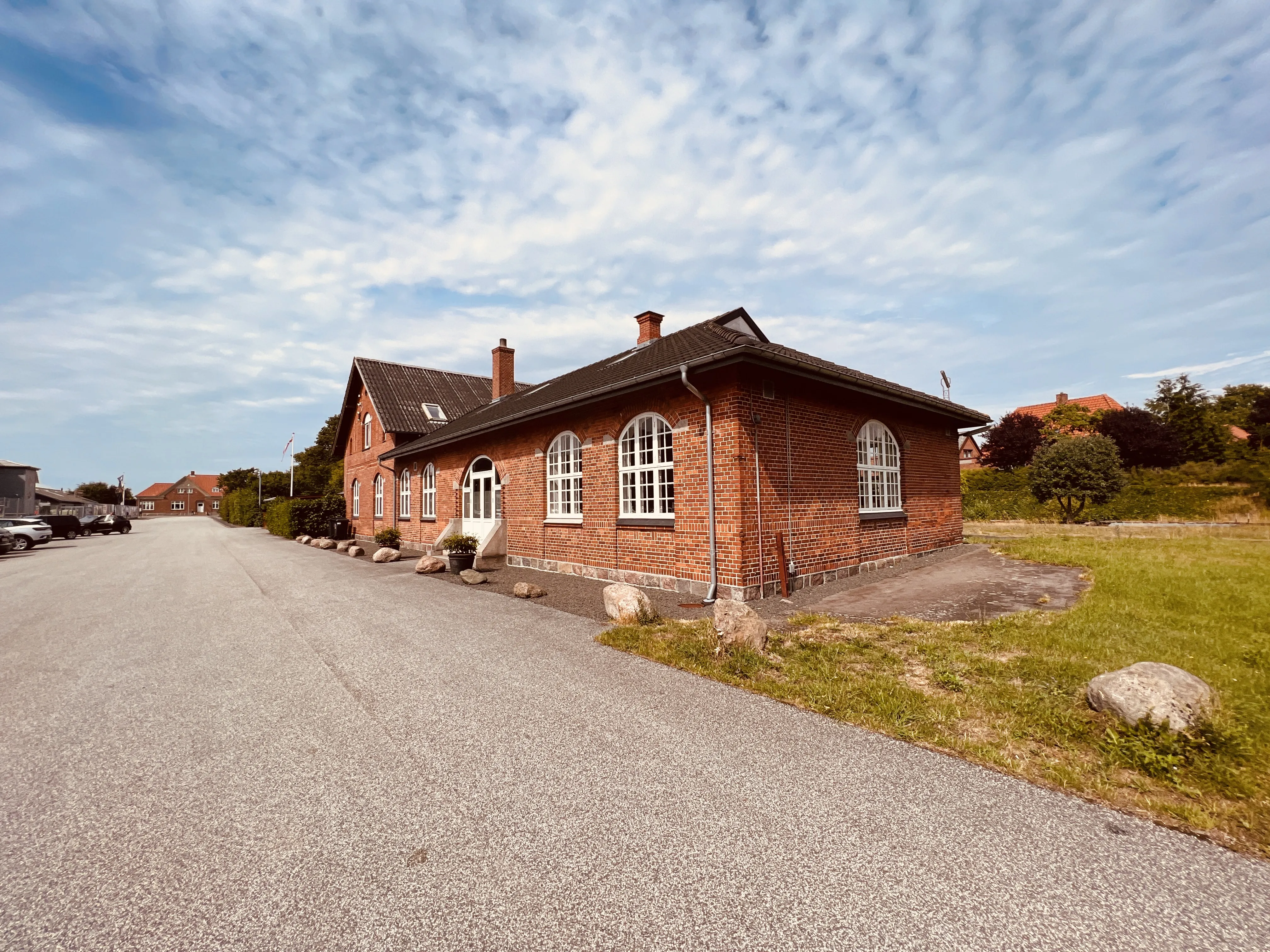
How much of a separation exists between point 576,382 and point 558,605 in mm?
7362

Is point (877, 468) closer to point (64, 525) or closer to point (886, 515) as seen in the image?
point (886, 515)

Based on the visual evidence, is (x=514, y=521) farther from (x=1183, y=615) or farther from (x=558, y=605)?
(x=1183, y=615)

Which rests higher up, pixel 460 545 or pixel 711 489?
pixel 711 489

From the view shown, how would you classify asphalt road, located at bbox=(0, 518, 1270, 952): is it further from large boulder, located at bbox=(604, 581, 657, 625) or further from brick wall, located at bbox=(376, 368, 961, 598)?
brick wall, located at bbox=(376, 368, 961, 598)

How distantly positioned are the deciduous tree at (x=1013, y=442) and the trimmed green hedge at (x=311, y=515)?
39.0 metres

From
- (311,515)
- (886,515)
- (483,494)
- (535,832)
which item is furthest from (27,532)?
→ (886,515)

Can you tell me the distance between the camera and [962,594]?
8.51m

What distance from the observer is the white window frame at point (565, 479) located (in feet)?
39.5

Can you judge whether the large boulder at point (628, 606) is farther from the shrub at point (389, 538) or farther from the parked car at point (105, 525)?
the parked car at point (105, 525)

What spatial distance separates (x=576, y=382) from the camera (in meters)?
14.5

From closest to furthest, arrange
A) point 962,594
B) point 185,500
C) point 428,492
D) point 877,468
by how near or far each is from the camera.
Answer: point 962,594 < point 877,468 < point 428,492 < point 185,500

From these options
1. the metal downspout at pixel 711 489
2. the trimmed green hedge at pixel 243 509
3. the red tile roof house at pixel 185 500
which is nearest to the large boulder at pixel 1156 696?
the metal downspout at pixel 711 489

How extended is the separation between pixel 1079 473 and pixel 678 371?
76.7ft

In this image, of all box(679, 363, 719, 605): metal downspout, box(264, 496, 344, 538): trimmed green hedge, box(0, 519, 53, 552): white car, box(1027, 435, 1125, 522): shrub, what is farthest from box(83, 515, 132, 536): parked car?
box(1027, 435, 1125, 522): shrub
